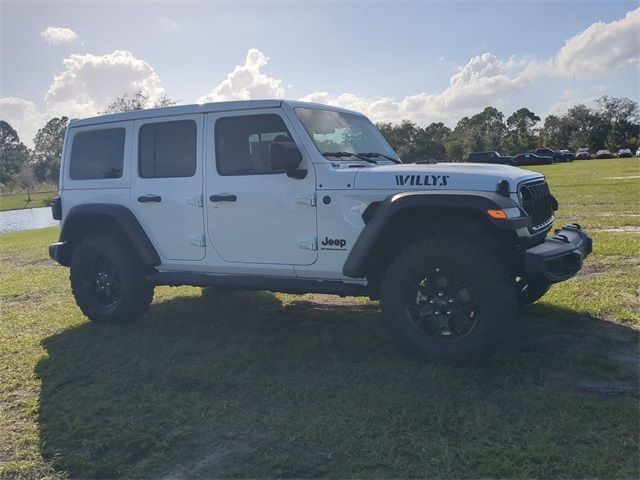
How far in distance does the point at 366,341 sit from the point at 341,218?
1139mm

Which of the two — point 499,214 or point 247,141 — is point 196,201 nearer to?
point 247,141

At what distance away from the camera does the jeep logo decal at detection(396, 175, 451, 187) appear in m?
4.07

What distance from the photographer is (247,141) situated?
4980 mm

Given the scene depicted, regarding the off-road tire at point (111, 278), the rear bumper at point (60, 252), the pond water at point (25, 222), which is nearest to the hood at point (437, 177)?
the off-road tire at point (111, 278)

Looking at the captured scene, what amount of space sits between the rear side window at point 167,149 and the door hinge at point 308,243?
1.33m

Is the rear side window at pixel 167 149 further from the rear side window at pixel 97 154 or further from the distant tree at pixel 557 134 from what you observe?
the distant tree at pixel 557 134

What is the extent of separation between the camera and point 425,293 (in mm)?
4121

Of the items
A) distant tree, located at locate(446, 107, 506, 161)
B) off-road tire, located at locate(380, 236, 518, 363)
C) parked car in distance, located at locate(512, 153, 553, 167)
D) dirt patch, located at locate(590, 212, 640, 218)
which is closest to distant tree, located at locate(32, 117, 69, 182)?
distant tree, located at locate(446, 107, 506, 161)

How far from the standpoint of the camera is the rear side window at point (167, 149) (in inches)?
207

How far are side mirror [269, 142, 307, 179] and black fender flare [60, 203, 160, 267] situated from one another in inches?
67.5

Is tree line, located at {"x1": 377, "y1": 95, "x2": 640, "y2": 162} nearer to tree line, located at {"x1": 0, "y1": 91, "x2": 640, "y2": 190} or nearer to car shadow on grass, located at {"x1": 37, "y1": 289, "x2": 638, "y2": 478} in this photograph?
tree line, located at {"x1": 0, "y1": 91, "x2": 640, "y2": 190}

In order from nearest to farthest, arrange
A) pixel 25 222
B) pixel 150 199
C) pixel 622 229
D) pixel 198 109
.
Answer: pixel 198 109, pixel 150 199, pixel 622 229, pixel 25 222

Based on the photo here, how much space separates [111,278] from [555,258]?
4.24m

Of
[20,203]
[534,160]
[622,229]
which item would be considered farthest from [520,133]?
[622,229]
